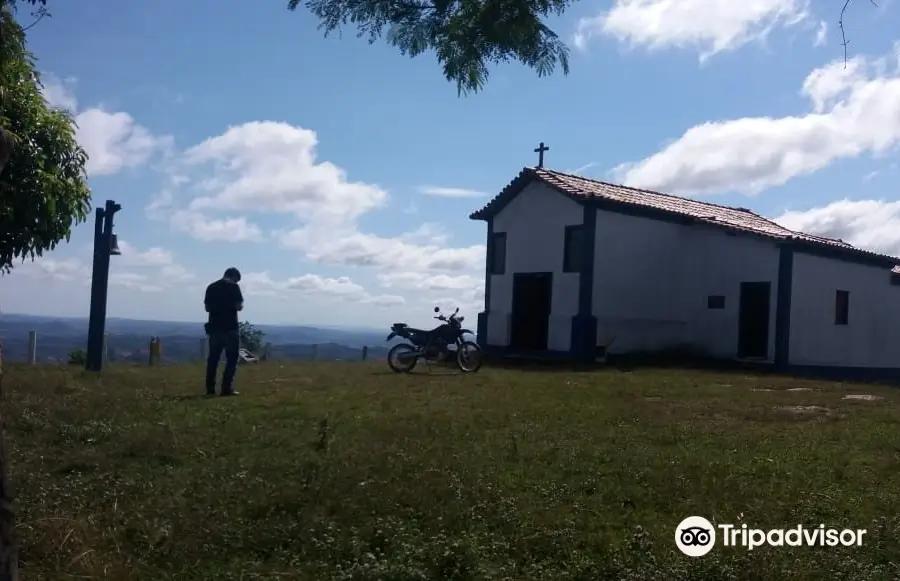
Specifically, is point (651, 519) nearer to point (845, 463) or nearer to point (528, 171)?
point (845, 463)

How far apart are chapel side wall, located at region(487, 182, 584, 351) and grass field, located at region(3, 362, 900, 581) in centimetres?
1105

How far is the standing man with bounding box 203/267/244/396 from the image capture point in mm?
12828

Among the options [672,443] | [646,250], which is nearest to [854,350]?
[646,250]

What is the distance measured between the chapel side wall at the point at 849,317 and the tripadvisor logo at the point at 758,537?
17.1 meters

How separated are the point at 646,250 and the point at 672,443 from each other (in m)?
15.5

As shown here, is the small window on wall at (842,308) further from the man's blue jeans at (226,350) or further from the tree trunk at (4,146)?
the tree trunk at (4,146)

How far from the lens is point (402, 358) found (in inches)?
709

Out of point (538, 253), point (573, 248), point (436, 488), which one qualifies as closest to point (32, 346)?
point (538, 253)

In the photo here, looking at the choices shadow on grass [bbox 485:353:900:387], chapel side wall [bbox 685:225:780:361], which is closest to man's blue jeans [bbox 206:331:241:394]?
shadow on grass [bbox 485:353:900:387]

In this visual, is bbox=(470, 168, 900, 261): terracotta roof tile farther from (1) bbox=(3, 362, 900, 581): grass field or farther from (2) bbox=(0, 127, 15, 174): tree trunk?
(2) bbox=(0, 127, 15, 174): tree trunk

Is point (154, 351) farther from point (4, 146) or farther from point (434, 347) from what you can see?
point (4, 146)

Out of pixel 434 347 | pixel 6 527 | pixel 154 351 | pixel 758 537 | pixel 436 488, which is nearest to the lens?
pixel 6 527

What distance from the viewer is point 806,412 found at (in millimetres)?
11328

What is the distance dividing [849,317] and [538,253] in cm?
837
